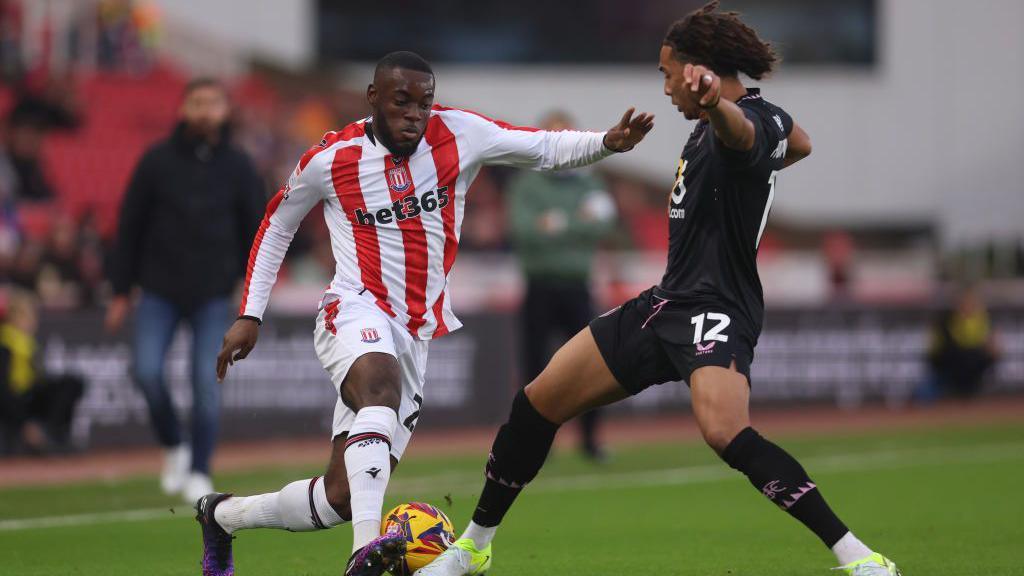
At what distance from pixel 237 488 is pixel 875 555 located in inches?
247

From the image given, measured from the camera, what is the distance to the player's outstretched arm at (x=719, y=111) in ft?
18.3

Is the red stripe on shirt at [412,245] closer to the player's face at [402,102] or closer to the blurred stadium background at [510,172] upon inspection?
the player's face at [402,102]

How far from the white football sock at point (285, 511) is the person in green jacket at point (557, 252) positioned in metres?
6.45

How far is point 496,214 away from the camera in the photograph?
76.6ft

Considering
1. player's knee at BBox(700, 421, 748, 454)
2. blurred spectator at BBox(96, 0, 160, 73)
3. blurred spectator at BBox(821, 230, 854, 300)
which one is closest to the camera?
player's knee at BBox(700, 421, 748, 454)

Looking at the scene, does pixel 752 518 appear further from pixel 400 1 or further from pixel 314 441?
pixel 400 1

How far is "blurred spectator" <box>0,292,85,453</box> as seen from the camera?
13164 mm

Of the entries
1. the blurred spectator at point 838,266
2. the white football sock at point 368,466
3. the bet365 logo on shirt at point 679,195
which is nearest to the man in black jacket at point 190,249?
the white football sock at point 368,466

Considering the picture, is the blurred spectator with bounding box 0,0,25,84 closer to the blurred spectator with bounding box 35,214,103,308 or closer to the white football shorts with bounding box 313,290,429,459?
the blurred spectator with bounding box 35,214,103,308

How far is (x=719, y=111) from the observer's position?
5617mm

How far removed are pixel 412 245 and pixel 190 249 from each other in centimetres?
393

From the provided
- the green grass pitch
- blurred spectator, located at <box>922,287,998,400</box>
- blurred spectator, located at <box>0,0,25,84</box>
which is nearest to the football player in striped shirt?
the green grass pitch

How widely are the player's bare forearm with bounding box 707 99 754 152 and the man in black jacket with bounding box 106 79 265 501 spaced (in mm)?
5132

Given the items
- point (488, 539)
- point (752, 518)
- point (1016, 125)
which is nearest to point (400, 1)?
point (1016, 125)
